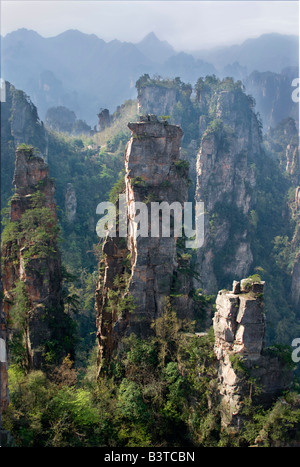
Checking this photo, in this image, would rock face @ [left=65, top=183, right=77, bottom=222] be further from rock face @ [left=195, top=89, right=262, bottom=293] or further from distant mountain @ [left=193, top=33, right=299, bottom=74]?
distant mountain @ [left=193, top=33, right=299, bottom=74]

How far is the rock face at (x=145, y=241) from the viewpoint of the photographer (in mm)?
24891

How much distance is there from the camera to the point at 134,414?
21.2 m

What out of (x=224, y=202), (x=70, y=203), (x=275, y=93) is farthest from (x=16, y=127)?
(x=275, y=93)

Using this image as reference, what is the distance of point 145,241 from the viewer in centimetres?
2475

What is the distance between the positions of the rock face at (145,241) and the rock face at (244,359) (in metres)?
5.30

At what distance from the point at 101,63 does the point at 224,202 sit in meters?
92.0

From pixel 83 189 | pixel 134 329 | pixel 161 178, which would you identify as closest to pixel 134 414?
pixel 134 329

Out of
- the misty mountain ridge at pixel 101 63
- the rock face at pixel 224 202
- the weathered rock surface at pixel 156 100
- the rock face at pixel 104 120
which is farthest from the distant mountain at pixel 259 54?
the rock face at pixel 224 202

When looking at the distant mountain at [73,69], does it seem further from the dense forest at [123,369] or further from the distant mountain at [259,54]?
the dense forest at [123,369]

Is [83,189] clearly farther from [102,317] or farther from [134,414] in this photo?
[134,414]

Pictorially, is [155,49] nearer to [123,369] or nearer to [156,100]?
[156,100]

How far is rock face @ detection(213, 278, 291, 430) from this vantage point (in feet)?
65.1

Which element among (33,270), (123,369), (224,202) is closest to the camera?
(123,369)

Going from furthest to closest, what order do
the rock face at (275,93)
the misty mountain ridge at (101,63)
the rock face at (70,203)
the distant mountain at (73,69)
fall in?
the distant mountain at (73,69), the misty mountain ridge at (101,63), the rock face at (275,93), the rock face at (70,203)
